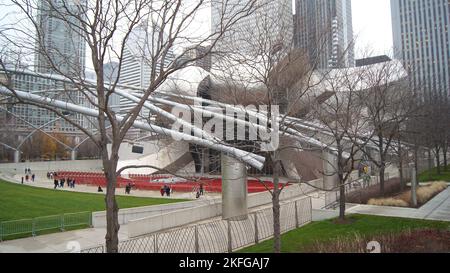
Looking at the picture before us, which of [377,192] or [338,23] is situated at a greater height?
[338,23]

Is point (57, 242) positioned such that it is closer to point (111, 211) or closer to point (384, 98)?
point (111, 211)

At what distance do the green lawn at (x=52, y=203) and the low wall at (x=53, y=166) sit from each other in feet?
134

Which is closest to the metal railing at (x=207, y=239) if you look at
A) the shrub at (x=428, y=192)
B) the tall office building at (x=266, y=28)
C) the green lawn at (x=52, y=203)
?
the tall office building at (x=266, y=28)

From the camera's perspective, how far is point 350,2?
44.1ft

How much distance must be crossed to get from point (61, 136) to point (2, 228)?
79663mm

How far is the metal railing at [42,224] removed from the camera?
1432 cm

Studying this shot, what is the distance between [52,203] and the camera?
76.5 feet

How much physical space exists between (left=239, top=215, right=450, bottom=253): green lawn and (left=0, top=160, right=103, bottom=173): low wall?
60810 mm

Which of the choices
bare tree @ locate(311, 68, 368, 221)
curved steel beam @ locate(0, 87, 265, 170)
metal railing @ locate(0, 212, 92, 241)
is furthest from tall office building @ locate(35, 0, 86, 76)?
metal railing @ locate(0, 212, 92, 241)

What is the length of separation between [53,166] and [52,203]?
48.3 m

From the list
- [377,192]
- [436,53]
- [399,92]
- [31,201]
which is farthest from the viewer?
[436,53]

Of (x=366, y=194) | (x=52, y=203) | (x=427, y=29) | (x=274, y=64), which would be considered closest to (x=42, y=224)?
(x=52, y=203)
